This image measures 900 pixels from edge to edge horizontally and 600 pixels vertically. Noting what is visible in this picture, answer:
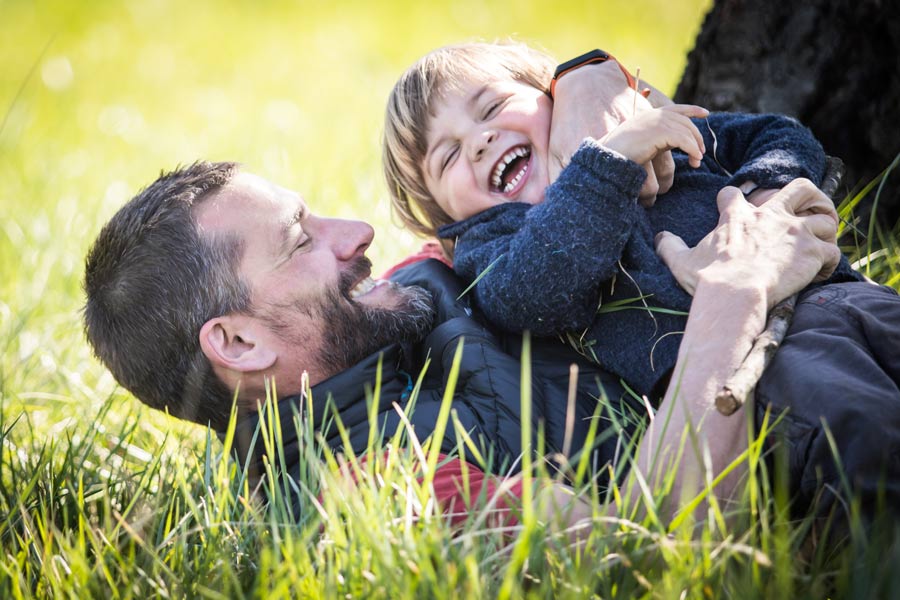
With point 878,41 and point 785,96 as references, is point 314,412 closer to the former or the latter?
point 785,96

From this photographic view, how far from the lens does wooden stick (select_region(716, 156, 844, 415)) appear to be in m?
1.58

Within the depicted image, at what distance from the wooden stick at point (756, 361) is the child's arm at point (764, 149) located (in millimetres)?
447

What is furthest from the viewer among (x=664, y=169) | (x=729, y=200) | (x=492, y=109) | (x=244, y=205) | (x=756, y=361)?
(x=492, y=109)

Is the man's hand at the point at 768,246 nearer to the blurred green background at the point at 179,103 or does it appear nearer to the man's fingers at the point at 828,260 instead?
the man's fingers at the point at 828,260

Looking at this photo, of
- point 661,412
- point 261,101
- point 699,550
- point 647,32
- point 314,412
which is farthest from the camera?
point 647,32

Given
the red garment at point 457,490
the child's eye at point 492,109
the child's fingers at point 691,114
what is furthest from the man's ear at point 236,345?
the child's fingers at point 691,114

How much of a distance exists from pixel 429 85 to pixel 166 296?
1.06 m

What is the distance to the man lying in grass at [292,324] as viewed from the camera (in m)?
2.26

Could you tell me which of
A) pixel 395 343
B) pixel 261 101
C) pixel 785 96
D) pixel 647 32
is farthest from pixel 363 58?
pixel 395 343

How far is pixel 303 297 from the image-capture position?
2.51 meters

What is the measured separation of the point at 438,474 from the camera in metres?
2.01

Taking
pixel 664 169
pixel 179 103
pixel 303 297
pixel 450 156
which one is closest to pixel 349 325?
pixel 303 297

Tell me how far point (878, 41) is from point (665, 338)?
1716 millimetres

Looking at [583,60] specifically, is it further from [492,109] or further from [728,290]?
[728,290]
